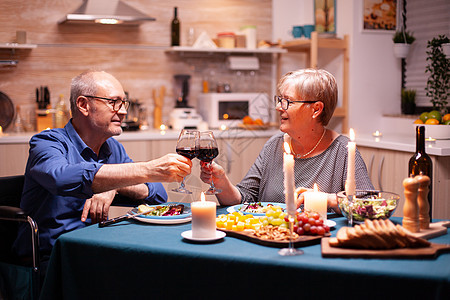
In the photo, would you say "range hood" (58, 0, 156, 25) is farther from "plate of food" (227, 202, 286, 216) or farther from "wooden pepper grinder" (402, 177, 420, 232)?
"wooden pepper grinder" (402, 177, 420, 232)

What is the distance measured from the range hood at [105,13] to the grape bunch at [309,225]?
3123 mm

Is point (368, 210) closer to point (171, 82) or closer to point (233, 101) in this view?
point (233, 101)

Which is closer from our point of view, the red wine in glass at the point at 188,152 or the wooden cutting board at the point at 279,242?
the wooden cutting board at the point at 279,242

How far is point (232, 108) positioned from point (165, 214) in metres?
3.01

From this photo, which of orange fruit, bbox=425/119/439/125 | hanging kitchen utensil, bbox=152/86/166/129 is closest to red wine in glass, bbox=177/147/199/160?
orange fruit, bbox=425/119/439/125

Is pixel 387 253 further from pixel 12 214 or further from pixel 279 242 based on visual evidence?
pixel 12 214

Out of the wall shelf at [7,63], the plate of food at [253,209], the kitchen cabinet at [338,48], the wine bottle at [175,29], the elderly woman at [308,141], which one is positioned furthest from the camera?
the wine bottle at [175,29]

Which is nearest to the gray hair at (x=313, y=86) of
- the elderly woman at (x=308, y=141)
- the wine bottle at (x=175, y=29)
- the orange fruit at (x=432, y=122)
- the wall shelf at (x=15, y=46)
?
the elderly woman at (x=308, y=141)

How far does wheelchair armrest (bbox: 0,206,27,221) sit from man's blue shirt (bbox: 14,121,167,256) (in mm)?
120

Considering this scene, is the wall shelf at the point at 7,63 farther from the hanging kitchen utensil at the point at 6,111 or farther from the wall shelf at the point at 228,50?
the wall shelf at the point at 228,50

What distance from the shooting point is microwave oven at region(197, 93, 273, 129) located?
4.62 m

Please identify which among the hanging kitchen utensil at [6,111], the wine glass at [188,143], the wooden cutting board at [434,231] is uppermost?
the hanging kitchen utensil at [6,111]

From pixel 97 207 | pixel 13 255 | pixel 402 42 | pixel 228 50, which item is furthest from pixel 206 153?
pixel 402 42

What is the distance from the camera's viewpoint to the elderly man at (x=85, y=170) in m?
1.75
